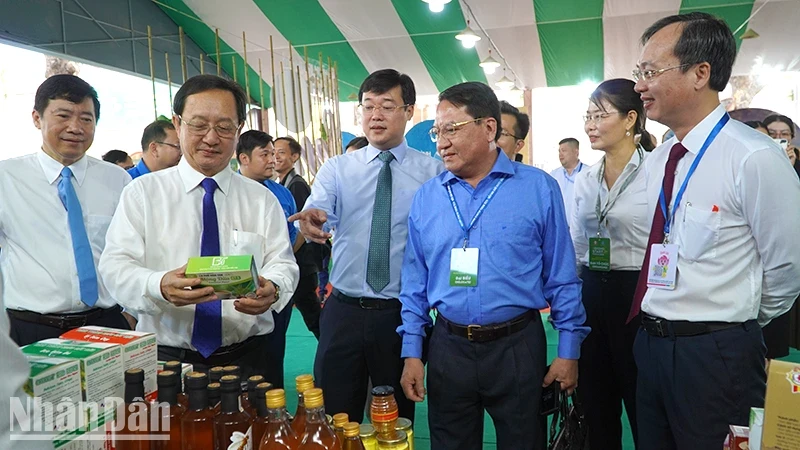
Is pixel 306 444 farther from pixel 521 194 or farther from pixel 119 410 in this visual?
pixel 521 194

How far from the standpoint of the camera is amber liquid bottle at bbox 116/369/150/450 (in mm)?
1104

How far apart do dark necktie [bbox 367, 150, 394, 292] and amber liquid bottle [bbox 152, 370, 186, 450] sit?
126cm

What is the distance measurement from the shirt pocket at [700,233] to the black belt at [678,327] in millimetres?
192

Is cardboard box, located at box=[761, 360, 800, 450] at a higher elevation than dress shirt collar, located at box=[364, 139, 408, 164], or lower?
lower

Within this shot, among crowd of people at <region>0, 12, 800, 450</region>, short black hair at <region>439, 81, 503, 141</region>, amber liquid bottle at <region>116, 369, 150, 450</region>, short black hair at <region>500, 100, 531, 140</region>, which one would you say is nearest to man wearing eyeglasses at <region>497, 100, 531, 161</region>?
Result: short black hair at <region>500, 100, 531, 140</region>

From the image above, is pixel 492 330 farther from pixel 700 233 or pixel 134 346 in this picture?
pixel 134 346

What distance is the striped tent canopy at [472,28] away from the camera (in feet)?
28.2

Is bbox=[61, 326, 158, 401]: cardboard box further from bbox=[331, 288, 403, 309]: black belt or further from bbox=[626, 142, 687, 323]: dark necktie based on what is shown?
bbox=[626, 142, 687, 323]: dark necktie

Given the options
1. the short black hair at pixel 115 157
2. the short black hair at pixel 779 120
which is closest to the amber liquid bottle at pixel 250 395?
the short black hair at pixel 779 120

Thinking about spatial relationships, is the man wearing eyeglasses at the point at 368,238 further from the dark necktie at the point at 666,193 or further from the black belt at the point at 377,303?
the dark necktie at the point at 666,193

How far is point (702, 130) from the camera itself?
169cm

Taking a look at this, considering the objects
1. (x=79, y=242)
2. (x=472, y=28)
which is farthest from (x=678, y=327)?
(x=472, y=28)

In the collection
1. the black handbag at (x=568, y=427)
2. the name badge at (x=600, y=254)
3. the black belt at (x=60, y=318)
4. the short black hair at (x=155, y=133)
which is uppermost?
the short black hair at (x=155, y=133)

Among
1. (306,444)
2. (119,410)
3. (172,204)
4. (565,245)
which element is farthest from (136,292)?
(565,245)
